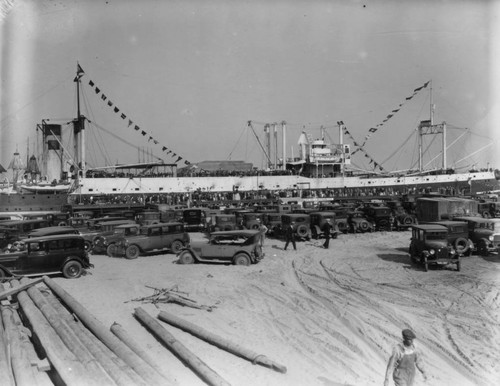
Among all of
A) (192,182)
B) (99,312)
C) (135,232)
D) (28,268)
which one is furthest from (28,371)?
(192,182)

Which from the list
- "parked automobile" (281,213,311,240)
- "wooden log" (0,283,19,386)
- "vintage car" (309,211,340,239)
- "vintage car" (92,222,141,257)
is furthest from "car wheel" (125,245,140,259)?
"vintage car" (309,211,340,239)

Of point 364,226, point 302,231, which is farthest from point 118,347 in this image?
point 364,226

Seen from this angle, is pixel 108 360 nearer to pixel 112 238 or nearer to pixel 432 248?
pixel 432 248

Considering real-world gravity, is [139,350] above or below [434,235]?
below

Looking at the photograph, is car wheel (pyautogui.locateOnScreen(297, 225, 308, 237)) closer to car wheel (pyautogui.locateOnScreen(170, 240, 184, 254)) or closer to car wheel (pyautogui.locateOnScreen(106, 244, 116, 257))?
car wheel (pyautogui.locateOnScreen(170, 240, 184, 254))

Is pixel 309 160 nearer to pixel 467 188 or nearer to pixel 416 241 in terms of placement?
pixel 467 188

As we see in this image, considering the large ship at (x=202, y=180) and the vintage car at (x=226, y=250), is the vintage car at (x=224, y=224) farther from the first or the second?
the large ship at (x=202, y=180)
